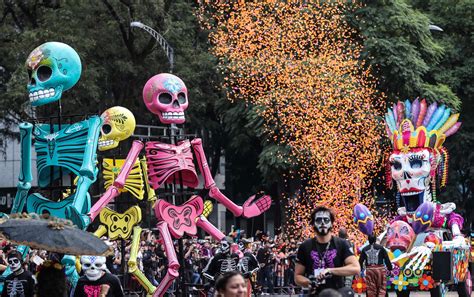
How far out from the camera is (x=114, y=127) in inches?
1060

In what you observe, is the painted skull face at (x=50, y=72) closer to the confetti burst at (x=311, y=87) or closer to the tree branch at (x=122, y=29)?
the confetti burst at (x=311, y=87)

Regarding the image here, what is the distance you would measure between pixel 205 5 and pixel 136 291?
46.0 feet

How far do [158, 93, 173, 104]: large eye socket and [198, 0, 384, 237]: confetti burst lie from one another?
1282 centimetres

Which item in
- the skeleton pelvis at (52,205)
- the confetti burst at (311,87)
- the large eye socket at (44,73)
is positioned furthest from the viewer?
the confetti burst at (311,87)

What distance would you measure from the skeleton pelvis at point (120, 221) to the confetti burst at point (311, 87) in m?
10.1

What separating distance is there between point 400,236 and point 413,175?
155 cm

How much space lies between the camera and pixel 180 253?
72.7 ft

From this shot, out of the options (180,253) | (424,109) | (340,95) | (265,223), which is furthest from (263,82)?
(265,223)

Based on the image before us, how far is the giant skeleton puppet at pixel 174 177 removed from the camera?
22.0m

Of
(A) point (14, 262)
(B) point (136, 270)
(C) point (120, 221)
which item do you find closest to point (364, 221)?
(B) point (136, 270)

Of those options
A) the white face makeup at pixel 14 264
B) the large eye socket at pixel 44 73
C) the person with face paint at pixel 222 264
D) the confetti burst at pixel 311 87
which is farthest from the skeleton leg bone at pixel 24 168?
the confetti burst at pixel 311 87

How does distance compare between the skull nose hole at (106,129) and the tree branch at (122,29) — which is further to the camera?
the tree branch at (122,29)

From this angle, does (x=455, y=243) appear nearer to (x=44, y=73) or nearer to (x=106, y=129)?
(x=106, y=129)

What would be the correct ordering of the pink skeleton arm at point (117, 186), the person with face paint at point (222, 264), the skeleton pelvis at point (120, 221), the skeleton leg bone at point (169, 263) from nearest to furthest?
the pink skeleton arm at point (117, 186) < the person with face paint at point (222, 264) < the skeleton leg bone at point (169, 263) < the skeleton pelvis at point (120, 221)
